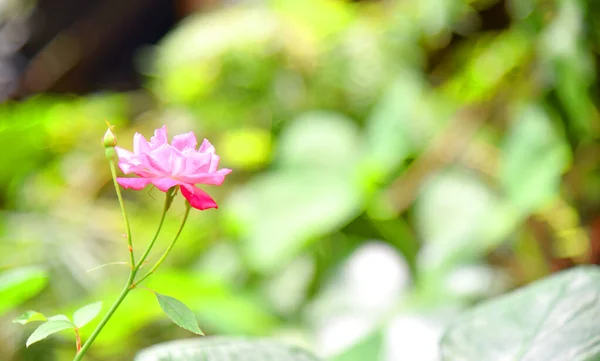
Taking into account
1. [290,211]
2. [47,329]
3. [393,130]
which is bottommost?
[290,211]

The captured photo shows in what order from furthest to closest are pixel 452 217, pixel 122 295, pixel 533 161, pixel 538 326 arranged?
pixel 452 217 < pixel 533 161 < pixel 538 326 < pixel 122 295

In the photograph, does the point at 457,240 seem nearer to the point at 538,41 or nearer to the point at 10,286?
the point at 538,41

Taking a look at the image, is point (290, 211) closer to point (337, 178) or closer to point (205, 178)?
point (337, 178)

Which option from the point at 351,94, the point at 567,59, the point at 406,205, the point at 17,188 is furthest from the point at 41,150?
the point at 567,59

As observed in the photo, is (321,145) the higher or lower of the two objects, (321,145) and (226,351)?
the lower

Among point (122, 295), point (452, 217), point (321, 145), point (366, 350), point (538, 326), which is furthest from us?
point (321, 145)

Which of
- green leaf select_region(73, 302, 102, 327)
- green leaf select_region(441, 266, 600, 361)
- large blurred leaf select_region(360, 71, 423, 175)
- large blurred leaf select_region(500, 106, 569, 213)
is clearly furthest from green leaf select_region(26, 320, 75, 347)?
large blurred leaf select_region(360, 71, 423, 175)

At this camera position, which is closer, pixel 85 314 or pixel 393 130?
pixel 85 314

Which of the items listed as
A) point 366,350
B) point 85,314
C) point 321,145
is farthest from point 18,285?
point 321,145
